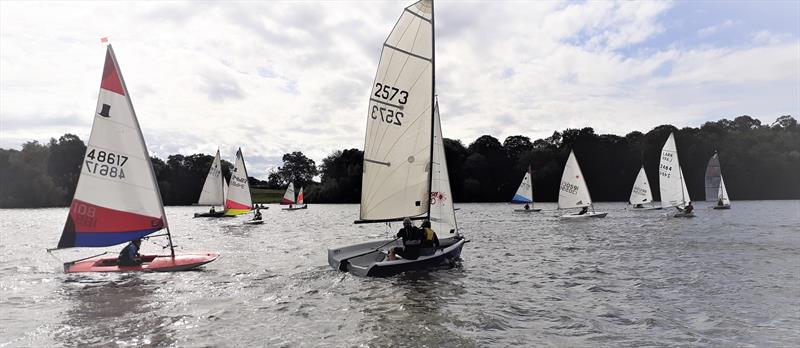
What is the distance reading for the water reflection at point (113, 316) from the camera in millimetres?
11070

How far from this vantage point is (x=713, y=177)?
7312cm

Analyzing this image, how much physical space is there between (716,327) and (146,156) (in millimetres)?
17843

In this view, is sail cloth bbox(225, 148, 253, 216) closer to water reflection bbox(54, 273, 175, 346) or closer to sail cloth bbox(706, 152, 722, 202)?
water reflection bbox(54, 273, 175, 346)

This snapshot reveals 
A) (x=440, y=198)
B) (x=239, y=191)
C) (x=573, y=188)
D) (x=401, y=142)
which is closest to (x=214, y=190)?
(x=239, y=191)

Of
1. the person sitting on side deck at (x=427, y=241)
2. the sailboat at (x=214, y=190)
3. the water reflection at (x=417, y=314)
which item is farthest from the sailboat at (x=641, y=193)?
the water reflection at (x=417, y=314)

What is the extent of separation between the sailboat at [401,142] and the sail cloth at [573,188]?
32.9m

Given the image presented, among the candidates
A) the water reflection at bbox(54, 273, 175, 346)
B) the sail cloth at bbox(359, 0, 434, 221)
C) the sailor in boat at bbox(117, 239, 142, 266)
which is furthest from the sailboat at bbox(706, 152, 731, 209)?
the water reflection at bbox(54, 273, 175, 346)

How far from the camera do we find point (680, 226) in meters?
41.0

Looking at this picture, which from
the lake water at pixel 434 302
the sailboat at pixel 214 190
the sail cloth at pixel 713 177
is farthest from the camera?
the sail cloth at pixel 713 177

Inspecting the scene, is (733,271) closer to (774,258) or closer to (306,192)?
(774,258)

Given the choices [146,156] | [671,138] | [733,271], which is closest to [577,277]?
[733,271]

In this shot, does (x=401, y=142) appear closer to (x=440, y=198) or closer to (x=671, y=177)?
(x=440, y=198)

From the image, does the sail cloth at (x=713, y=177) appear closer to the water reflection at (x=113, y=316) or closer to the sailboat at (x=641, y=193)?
the sailboat at (x=641, y=193)

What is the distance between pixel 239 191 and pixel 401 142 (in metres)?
39.2
